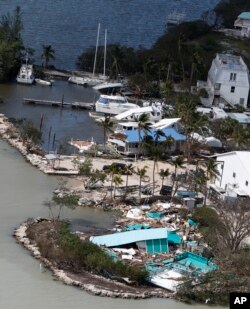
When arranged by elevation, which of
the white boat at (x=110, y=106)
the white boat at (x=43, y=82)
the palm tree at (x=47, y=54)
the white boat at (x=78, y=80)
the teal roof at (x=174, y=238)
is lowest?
the teal roof at (x=174, y=238)

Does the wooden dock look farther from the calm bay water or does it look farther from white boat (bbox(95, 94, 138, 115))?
the calm bay water

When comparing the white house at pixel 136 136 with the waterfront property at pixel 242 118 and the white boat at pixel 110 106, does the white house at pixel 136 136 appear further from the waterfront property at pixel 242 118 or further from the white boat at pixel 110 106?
the waterfront property at pixel 242 118

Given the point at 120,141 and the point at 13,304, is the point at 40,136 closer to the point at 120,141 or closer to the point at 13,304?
the point at 120,141

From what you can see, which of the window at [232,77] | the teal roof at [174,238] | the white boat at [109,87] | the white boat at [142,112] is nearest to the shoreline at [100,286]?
the teal roof at [174,238]

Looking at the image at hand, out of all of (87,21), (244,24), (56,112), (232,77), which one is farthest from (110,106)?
(87,21)

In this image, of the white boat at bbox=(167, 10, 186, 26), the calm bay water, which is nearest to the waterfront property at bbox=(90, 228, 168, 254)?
the calm bay water

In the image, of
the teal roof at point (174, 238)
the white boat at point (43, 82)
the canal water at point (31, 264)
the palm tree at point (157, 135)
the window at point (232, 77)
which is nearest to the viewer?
the canal water at point (31, 264)
